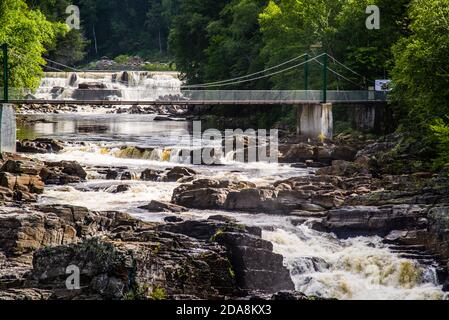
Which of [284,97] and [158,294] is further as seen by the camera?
[284,97]

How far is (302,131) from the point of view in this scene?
67812mm

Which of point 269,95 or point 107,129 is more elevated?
point 269,95

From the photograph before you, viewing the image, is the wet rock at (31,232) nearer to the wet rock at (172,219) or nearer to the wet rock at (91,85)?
the wet rock at (172,219)

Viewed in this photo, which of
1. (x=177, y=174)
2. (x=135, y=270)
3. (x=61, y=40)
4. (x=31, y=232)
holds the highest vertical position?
(x=61, y=40)

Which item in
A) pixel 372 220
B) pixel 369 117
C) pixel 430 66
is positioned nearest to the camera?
pixel 372 220

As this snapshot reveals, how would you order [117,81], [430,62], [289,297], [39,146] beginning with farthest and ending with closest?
[117,81]
[39,146]
[430,62]
[289,297]

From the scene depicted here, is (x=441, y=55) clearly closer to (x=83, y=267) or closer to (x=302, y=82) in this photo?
(x=83, y=267)

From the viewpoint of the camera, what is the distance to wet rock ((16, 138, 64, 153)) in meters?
59.9

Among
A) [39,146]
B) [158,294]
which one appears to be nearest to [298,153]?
[39,146]

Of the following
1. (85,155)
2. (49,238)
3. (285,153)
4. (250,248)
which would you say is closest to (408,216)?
(250,248)

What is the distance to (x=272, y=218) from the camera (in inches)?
1528

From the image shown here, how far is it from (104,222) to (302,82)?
1685 inches

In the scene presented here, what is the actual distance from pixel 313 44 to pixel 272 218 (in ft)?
127

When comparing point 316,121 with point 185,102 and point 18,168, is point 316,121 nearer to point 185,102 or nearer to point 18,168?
point 185,102
